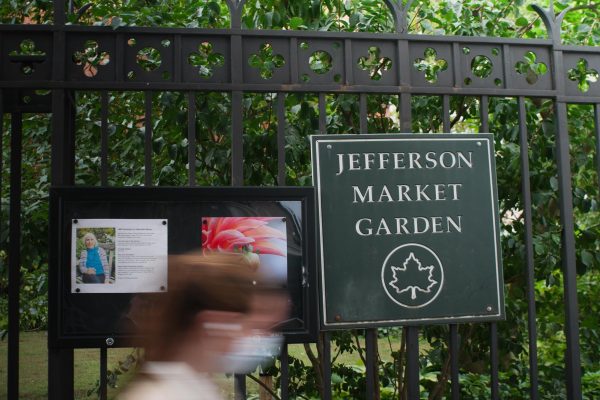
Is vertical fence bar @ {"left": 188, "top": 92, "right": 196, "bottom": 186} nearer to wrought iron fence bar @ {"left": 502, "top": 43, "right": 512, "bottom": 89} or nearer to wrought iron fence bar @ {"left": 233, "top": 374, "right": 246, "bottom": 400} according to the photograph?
wrought iron fence bar @ {"left": 233, "top": 374, "right": 246, "bottom": 400}

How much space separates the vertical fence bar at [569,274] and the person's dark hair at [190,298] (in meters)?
2.18

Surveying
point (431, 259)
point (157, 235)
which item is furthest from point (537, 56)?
point (157, 235)

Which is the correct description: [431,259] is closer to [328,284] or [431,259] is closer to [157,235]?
[328,284]

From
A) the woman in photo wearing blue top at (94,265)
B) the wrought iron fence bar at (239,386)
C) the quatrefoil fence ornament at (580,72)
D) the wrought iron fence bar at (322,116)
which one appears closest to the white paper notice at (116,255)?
the woman in photo wearing blue top at (94,265)

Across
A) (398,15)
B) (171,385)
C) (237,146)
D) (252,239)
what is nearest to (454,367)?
(252,239)

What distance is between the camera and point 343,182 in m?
3.17

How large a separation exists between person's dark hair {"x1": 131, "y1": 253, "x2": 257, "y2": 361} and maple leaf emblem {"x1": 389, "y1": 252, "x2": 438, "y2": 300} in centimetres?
146

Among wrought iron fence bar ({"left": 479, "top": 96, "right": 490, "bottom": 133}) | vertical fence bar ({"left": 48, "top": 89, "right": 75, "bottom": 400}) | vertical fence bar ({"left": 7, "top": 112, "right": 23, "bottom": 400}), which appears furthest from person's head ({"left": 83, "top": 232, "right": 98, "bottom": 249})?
wrought iron fence bar ({"left": 479, "top": 96, "right": 490, "bottom": 133})

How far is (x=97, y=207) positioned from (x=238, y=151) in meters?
0.68

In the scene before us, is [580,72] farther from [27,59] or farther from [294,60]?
[27,59]

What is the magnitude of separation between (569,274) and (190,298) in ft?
7.63

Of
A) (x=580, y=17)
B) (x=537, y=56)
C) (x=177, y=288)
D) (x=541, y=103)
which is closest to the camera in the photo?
(x=177, y=288)

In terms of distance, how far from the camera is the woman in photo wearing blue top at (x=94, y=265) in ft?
9.62

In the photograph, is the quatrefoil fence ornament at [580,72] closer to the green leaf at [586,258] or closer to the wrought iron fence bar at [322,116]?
the green leaf at [586,258]
